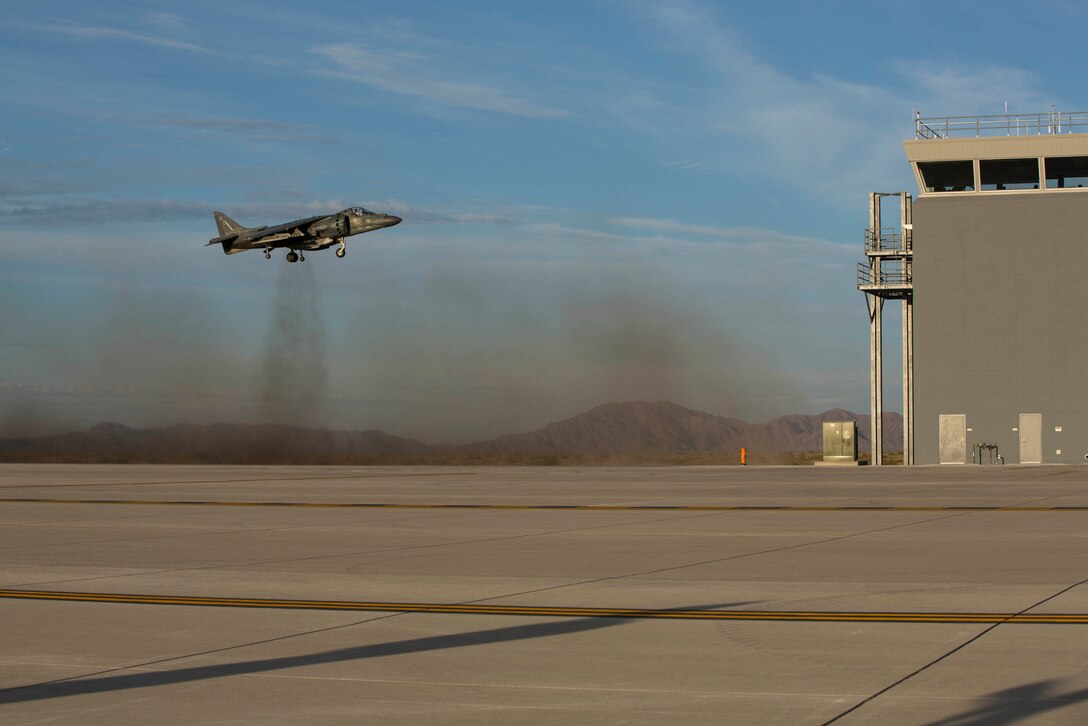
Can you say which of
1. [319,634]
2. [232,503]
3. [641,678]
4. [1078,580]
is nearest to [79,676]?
[319,634]

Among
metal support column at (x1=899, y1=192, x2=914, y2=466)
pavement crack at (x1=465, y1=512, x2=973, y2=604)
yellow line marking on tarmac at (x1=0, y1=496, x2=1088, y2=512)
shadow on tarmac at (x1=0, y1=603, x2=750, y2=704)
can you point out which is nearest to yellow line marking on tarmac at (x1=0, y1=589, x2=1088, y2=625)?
shadow on tarmac at (x1=0, y1=603, x2=750, y2=704)

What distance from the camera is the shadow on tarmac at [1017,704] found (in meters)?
7.42

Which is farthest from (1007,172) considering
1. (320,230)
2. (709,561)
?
(709,561)

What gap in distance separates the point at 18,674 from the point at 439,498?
2278cm

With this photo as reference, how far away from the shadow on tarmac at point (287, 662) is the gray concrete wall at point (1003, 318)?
56602 mm

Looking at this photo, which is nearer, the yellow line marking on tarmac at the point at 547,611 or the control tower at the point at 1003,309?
the yellow line marking on tarmac at the point at 547,611

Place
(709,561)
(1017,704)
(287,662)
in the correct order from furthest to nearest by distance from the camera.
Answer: (709,561)
(287,662)
(1017,704)

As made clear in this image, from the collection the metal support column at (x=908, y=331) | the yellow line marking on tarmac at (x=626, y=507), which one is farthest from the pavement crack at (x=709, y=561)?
the metal support column at (x=908, y=331)

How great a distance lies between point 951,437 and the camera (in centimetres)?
6397

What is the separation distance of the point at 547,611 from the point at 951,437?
2210 inches

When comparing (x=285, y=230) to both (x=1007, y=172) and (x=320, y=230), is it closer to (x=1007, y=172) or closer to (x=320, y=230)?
(x=320, y=230)

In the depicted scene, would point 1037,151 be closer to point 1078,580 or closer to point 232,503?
point 232,503

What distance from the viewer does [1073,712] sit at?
765 cm

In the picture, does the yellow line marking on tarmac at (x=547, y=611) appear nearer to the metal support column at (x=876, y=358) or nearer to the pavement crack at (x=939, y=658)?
the pavement crack at (x=939, y=658)
